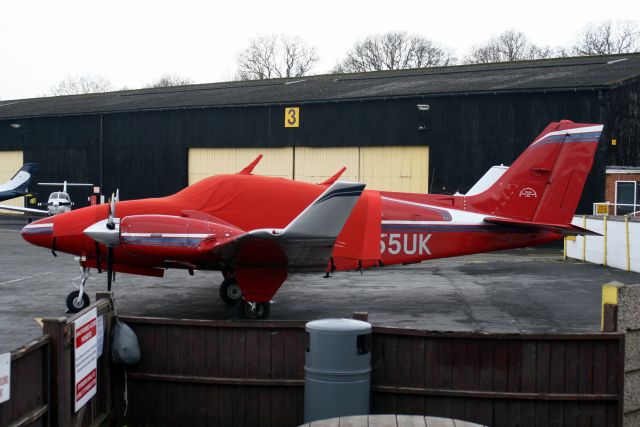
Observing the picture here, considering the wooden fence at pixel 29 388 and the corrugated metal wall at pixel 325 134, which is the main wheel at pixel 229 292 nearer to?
the wooden fence at pixel 29 388

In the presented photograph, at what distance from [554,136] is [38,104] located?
49384 mm

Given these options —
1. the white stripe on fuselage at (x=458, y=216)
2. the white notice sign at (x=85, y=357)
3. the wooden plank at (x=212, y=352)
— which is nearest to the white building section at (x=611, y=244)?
the white stripe on fuselage at (x=458, y=216)

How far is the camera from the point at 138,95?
172 ft

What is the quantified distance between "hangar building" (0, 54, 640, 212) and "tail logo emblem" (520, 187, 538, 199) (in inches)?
649

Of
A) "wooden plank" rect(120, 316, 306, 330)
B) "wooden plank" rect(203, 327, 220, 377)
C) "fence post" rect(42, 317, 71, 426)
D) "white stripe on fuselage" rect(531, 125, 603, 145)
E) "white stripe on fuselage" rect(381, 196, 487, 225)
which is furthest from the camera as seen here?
"white stripe on fuselage" rect(531, 125, 603, 145)

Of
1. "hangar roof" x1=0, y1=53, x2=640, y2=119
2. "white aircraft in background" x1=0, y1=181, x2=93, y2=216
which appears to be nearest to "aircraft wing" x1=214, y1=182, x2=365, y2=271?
"hangar roof" x1=0, y1=53, x2=640, y2=119

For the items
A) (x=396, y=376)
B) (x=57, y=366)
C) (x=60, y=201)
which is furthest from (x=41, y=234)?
(x=60, y=201)

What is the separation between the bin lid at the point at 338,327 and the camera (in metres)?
6.71

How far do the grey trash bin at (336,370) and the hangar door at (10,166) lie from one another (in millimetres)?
48922

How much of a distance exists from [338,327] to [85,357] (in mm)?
2316

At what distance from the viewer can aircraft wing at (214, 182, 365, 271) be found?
1012 cm

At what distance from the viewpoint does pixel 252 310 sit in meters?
12.6

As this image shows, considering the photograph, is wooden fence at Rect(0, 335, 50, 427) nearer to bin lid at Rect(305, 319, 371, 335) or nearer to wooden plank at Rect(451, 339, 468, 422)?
bin lid at Rect(305, 319, 371, 335)

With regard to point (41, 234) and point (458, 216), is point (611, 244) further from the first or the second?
point (41, 234)
